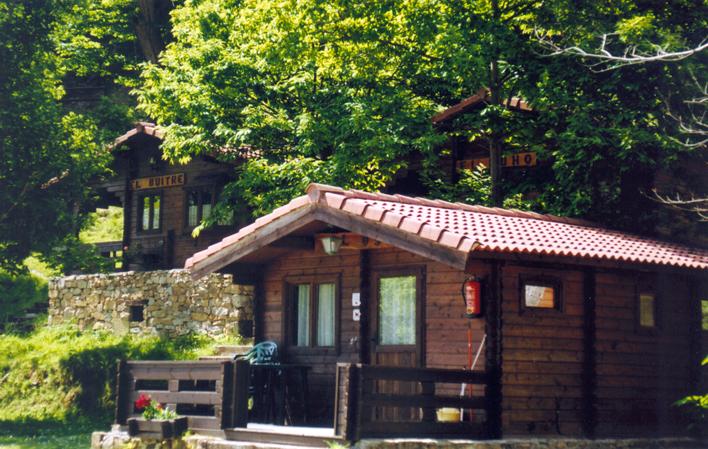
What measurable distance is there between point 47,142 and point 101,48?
645 inches

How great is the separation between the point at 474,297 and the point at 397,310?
1.64m

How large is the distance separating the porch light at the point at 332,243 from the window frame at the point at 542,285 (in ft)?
8.50

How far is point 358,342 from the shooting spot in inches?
603

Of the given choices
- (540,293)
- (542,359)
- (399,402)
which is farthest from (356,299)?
(399,402)

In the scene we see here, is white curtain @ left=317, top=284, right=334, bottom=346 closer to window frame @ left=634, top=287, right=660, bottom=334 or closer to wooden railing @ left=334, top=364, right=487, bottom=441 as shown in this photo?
wooden railing @ left=334, top=364, right=487, bottom=441

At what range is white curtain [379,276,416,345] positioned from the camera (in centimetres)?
Result: 1466

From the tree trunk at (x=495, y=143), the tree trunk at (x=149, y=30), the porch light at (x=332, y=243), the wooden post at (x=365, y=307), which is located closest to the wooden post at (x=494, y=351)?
the wooden post at (x=365, y=307)

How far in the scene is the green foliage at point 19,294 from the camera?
29.3 m

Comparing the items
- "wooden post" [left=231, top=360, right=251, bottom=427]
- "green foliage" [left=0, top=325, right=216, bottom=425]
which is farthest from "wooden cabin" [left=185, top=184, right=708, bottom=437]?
"green foliage" [left=0, top=325, right=216, bottom=425]

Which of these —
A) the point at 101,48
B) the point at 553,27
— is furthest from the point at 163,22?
the point at 553,27

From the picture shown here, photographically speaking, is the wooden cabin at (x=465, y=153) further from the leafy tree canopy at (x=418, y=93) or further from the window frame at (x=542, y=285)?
the window frame at (x=542, y=285)

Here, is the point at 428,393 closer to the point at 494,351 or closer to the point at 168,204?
the point at 494,351

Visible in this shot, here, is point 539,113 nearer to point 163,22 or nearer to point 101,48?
point 163,22

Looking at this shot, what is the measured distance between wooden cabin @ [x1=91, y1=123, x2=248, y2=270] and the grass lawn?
865 cm
